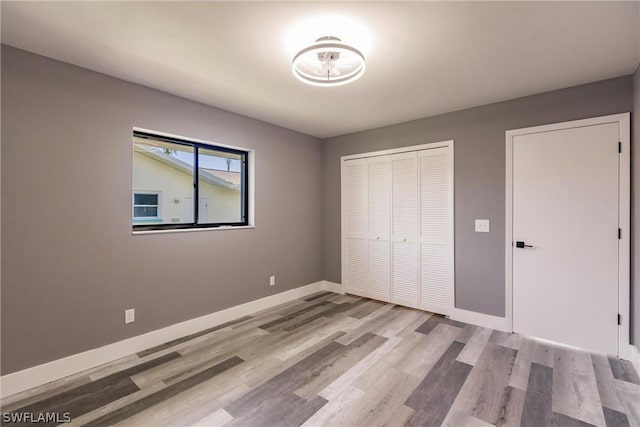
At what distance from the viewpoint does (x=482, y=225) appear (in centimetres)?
331

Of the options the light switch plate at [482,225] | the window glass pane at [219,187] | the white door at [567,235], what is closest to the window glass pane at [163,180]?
the window glass pane at [219,187]

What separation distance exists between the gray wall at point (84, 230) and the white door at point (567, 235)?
3269 mm

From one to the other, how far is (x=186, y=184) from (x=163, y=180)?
0.24 metres

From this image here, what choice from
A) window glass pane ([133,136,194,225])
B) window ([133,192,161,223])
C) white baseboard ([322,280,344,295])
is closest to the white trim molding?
white baseboard ([322,280,344,295])

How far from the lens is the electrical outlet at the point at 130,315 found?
2.63 metres

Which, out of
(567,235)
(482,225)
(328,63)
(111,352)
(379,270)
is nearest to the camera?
(328,63)

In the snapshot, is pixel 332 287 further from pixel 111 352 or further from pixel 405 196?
pixel 111 352

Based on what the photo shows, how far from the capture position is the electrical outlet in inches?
104

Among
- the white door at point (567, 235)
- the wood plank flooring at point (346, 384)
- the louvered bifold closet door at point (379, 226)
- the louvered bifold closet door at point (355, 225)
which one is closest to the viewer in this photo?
the wood plank flooring at point (346, 384)

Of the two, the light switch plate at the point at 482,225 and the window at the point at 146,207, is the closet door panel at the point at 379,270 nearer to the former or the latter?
the light switch plate at the point at 482,225

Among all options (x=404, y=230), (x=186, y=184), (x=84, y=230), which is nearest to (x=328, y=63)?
(x=186, y=184)

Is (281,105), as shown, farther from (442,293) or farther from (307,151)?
(442,293)

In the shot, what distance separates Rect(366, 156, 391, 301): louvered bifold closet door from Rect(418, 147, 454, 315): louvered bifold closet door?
49 cm

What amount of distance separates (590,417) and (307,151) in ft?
13.3
